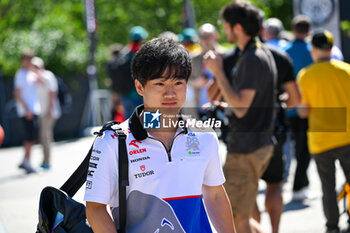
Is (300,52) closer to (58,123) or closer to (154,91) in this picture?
(154,91)

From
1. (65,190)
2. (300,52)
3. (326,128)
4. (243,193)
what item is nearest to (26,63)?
(300,52)

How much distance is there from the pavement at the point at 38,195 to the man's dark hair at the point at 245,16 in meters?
2.27

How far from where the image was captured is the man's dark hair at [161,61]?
2951 mm

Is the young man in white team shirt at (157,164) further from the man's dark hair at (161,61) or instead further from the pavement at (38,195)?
the pavement at (38,195)

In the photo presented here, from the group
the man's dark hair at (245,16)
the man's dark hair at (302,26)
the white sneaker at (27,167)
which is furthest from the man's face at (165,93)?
the white sneaker at (27,167)

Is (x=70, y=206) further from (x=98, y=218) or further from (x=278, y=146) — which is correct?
(x=278, y=146)

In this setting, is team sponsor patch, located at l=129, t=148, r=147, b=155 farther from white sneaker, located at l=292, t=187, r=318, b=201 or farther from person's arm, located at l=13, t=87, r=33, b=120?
person's arm, located at l=13, t=87, r=33, b=120

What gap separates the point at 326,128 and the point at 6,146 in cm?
1383

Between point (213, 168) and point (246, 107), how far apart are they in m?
1.70

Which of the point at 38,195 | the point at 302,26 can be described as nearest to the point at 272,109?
the point at 302,26

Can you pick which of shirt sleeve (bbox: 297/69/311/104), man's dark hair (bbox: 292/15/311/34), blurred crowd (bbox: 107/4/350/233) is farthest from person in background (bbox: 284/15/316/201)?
shirt sleeve (bbox: 297/69/311/104)

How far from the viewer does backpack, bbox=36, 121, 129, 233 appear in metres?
2.87

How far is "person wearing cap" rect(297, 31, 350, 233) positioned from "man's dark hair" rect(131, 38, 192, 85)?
10.6 feet

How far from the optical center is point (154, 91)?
117 inches
